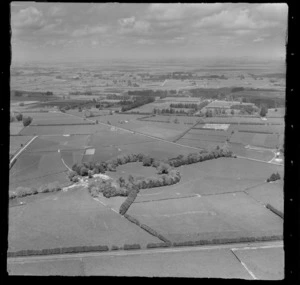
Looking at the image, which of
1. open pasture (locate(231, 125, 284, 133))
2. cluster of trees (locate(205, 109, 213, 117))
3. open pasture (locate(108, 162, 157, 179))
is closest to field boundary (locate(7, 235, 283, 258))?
open pasture (locate(108, 162, 157, 179))

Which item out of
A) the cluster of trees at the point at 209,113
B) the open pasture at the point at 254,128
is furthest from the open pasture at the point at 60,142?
the open pasture at the point at 254,128

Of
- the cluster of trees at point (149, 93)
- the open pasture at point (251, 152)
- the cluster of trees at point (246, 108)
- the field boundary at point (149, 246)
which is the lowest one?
the field boundary at point (149, 246)

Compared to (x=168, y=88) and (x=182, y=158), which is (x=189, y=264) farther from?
(x=168, y=88)

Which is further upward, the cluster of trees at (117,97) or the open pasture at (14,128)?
the cluster of trees at (117,97)

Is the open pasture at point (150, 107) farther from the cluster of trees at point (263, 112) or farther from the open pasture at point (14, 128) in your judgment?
the open pasture at point (14, 128)

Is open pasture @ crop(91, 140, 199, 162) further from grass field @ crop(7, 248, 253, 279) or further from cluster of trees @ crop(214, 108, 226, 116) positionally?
grass field @ crop(7, 248, 253, 279)

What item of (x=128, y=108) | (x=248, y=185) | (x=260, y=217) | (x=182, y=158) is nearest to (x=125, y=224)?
(x=260, y=217)

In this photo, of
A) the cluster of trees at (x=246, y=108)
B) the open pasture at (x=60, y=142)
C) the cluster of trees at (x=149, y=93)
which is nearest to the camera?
the open pasture at (x=60, y=142)
